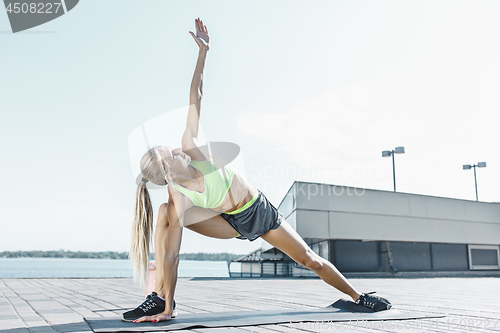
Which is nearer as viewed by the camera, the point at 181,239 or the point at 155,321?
the point at 155,321

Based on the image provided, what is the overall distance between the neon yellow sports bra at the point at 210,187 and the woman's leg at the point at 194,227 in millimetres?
206

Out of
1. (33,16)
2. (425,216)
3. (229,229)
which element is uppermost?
(33,16)

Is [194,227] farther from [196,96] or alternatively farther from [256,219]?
[196,96]

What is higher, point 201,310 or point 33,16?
point 33,16

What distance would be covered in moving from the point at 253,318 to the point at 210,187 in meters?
1.14

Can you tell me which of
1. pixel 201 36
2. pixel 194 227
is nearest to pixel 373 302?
pixel 194 227

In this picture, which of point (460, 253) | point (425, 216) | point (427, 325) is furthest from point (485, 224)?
point (427, 325)

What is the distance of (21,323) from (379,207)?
51.3 ft

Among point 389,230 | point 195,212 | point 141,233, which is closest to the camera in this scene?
point 195,212

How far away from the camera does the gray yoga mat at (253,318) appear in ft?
9.43

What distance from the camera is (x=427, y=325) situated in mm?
3061

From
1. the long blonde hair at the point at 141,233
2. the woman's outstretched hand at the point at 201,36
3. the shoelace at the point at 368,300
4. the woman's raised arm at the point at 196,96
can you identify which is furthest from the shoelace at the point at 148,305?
the woman's outstretched hand at the point at 201,36

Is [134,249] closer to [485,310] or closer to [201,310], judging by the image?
[201,310]

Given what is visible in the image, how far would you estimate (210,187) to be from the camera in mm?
3213
